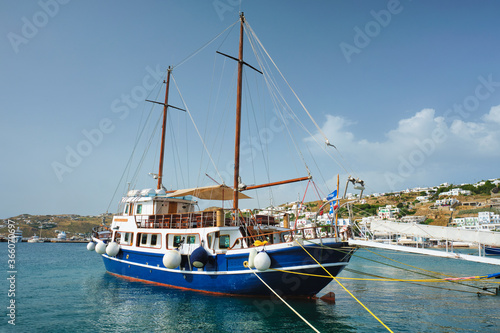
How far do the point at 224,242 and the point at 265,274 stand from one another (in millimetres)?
3264

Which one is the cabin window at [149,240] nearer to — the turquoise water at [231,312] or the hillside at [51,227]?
the turquoise water at [231,312]

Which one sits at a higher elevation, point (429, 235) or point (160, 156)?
point (160, 156)

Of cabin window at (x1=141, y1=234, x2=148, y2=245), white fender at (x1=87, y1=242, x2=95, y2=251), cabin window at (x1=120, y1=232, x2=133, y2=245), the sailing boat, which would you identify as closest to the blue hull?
the sailing boat

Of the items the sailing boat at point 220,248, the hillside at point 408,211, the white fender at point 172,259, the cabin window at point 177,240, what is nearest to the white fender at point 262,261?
the sailing boat at point 220,248

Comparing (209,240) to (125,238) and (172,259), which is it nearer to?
(172,259)

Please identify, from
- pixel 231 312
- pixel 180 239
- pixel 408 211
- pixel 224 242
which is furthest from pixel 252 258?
pixel 408 211

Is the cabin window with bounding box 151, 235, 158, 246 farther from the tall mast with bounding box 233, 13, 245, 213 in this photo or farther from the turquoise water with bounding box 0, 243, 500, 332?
the tall mast with bounding box 233, 13, 245, 213

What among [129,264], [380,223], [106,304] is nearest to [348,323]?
[380,223]

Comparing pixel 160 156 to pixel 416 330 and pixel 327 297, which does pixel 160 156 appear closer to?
pixel 327 297

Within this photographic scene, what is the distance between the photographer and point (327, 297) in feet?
52.5

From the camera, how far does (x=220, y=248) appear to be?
1650 centimetres

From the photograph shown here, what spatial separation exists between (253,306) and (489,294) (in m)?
15.8

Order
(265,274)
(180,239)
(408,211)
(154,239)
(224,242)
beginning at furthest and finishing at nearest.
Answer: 1. (408,211)
2. (154,239)
3. (180,239)
4. (224,242)
5. (265,274)

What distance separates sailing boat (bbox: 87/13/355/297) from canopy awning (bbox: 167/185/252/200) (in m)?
0.05
